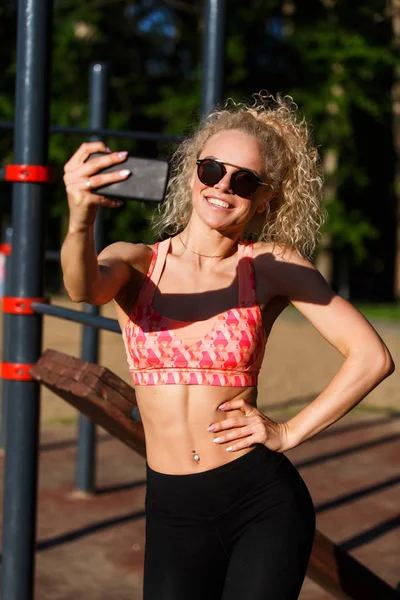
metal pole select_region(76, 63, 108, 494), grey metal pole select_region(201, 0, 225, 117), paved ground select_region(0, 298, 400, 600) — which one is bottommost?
paved ground select_region(0, 298, 400, 600)

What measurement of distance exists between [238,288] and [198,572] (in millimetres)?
623

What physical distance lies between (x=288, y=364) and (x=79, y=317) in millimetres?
7849

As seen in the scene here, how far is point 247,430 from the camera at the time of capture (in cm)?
214

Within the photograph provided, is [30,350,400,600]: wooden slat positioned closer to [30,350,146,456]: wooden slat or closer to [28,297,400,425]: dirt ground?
[30,350,146,456]: wooden slat

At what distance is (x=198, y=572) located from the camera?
2.17 m

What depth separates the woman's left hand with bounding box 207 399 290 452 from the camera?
6.99 ft

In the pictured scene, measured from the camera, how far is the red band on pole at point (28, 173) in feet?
9.80

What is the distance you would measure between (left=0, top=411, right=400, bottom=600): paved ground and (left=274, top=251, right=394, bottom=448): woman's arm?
6.56 ft

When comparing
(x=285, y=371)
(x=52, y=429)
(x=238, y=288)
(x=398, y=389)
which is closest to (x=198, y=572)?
(x=238, y=288)

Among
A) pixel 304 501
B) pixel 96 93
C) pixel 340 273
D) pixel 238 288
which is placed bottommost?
pixel 340 273

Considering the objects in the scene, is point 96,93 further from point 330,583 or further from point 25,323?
point 330,583

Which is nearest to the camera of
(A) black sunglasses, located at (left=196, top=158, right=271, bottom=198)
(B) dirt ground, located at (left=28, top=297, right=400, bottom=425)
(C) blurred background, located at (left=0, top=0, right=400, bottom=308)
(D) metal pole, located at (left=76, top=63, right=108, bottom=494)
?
(A) black sunglasses, located at (left=196, top=158, right=271, bottom=198)

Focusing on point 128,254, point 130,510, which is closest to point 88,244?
point 128,254

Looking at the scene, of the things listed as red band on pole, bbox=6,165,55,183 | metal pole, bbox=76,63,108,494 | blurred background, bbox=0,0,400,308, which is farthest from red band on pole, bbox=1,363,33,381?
blurred background, bbox=0,0,400,308
